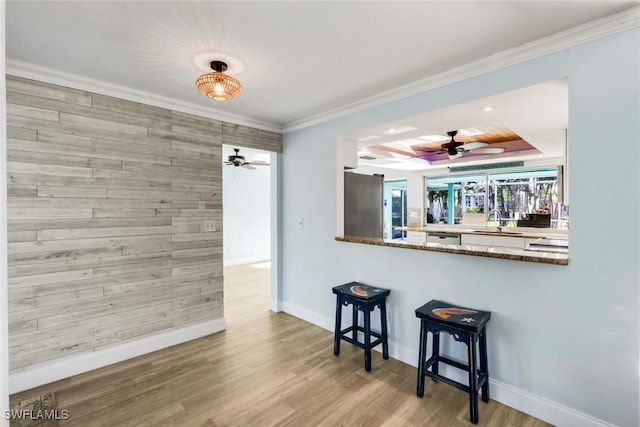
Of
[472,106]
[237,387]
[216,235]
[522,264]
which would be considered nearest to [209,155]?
[216,235]

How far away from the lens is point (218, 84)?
2.04 meters

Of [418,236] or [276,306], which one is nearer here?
[276,306]

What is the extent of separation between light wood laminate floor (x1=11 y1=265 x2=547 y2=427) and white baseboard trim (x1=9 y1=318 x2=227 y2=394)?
0.21ft

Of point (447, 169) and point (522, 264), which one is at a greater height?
point (447, 169)

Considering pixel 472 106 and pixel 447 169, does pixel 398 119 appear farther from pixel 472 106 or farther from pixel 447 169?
pixel 447 169

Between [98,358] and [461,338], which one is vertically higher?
[461,338]

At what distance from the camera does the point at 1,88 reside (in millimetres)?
711

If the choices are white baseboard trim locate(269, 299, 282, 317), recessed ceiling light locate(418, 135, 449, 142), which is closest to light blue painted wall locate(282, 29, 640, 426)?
white baseboard trim locate(269, 299, 282, 317)

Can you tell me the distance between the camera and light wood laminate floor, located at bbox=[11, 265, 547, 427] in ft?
6.44

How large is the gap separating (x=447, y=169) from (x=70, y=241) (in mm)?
7120

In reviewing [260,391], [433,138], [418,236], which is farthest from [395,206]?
[260,391]

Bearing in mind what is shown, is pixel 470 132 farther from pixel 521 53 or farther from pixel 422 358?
pixel 422 358

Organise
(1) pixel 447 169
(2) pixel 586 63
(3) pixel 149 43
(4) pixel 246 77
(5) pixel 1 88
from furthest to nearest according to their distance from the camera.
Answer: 1. (1) pixel 447 169
2. (4) pixel 246 77
3. (3) pixel 149 43
4. (2) pixel 586 63
5. (5) pixel 1 88

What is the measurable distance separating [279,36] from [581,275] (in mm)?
2372
